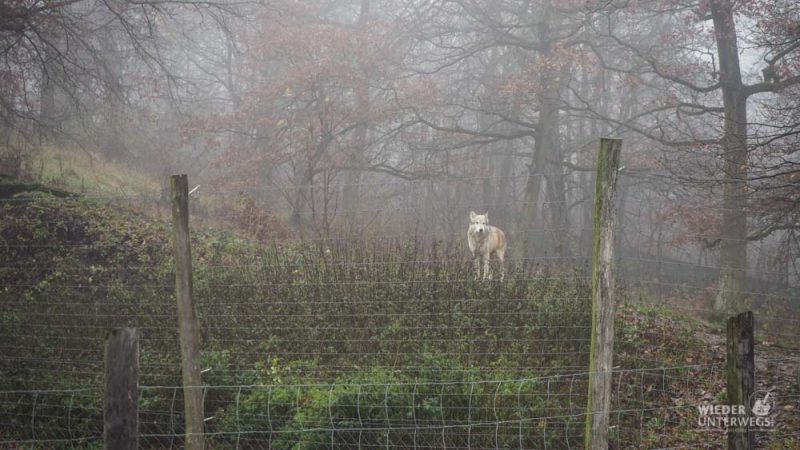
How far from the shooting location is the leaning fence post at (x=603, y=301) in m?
5.63

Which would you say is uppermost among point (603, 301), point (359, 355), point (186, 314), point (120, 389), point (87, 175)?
point (87, 175)

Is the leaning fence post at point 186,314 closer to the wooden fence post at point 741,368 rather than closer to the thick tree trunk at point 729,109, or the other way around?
the wooden fence post at point 741,368

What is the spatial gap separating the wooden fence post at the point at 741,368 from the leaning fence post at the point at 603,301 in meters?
1.07

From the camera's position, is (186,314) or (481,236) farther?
(481,236)

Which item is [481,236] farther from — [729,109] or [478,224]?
[729,109]

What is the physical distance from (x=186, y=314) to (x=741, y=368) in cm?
464

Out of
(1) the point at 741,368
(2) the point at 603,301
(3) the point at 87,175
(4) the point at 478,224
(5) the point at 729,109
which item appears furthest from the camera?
(3) the point at 87,175

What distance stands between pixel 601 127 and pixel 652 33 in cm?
486

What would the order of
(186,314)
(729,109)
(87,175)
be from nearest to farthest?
(186,314)
(729,109)
(87,175)

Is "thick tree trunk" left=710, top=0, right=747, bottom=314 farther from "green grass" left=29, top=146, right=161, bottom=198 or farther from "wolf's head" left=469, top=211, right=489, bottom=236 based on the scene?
"green grass" left=29, top=146, right=161, bottom=198

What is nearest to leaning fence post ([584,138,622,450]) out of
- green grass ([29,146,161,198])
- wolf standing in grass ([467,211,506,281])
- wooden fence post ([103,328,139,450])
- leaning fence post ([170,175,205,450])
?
leaning fence post ([170,175,205,450])

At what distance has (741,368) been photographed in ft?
15.6

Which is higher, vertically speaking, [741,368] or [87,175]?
[87,175]

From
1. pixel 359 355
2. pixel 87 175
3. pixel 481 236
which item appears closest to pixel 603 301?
pixel 359 355
